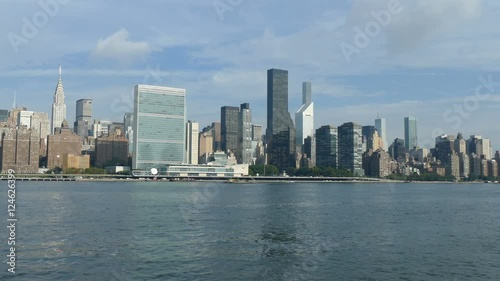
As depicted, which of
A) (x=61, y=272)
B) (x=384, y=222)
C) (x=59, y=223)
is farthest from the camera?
(x=384, y=222)

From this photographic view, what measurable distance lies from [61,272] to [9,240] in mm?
14143

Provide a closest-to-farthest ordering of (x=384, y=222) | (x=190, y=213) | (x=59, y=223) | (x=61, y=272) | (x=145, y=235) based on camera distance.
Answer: (x=61, y=272) < (x=145, y=235) < (x=59, y=223) < (x=384, y=222) < (x=190, y=213)

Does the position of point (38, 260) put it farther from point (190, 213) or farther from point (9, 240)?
point (190, 213)

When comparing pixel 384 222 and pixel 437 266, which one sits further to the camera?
pixel 384 222

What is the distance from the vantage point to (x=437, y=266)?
3872 centimetres

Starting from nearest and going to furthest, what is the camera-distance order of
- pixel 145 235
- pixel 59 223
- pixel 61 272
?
pixel 61 272, pixel 145 235, pixel 59 223

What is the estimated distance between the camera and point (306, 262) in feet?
129

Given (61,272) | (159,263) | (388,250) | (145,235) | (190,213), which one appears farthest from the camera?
(190,213)

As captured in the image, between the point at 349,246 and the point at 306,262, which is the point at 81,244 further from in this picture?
the point at 349,246

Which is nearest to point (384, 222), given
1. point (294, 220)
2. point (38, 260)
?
point (294, 220)

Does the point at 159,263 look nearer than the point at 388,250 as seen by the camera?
Yes

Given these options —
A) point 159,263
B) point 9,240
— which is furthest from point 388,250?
point 9,240

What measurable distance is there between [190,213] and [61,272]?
3884 cm

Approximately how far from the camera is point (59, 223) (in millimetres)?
59594
